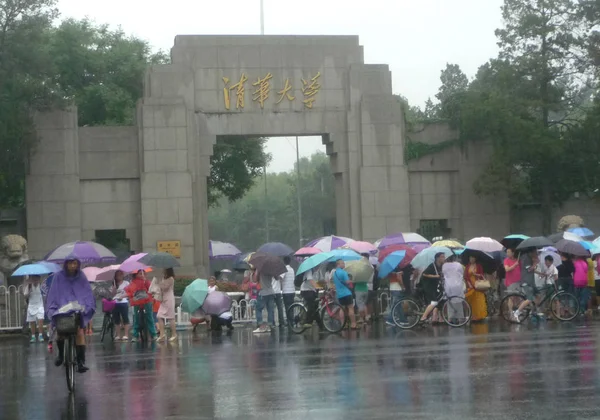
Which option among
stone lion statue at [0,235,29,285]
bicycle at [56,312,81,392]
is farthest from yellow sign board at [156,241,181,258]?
bicycle at [56,312,81,392]

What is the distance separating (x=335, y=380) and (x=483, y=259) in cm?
1124

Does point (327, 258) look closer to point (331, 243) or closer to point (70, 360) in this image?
point (331, 243)

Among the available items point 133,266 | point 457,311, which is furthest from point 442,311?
point 133,266

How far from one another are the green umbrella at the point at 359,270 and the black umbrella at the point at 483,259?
2131mm

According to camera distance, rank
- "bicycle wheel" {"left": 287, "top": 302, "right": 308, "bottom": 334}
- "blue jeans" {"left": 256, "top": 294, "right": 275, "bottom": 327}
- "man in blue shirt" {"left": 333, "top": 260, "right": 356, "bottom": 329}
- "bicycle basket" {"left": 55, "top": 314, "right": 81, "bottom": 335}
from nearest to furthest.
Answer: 1. "bicycle basket" {"left": 55, "top": 314, "right": 81, "bottom": 335}
2. "man in blue shirt" {"left": 333, "top": 260, "right": 356, "bottom": 329}
3. "bicycle wheel" {"left": 287, "top": 302, "right": 308, "bottom": 334}
4. "blue jeans" {"left": 256, "top": 294, "right": 275, "bottom": 327}

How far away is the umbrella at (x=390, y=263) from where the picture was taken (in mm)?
23734

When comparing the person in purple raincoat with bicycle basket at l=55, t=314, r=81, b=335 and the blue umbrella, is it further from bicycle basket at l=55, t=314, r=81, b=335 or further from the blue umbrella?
the blue umbrella

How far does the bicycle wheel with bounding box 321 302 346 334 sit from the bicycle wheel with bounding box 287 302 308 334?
0.91m

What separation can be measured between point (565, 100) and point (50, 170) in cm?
1734

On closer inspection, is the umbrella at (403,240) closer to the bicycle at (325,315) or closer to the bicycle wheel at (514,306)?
the bicycle at (325,315)

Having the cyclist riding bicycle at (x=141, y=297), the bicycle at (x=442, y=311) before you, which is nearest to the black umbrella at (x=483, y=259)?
the bicycle at (x=442, y=311)

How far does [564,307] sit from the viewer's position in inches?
898

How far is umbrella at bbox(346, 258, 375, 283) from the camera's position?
24.2m

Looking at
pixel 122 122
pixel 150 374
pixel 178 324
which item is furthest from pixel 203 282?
pixel 122 122
